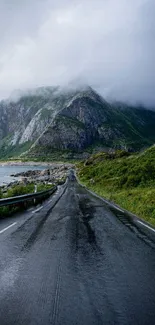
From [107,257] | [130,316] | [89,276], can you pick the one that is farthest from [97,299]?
[107,257]

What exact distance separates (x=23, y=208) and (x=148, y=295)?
1705 centimetres

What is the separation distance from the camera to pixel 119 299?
544 cm

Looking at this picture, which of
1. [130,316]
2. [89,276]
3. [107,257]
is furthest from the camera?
[107,257]

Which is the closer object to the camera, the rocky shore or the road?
the road

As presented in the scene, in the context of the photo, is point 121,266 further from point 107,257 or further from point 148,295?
point 148,295

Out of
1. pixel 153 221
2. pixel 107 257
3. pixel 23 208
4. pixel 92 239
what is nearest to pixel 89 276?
pixel 107 257

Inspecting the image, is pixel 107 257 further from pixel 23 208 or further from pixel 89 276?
pixel 23 208

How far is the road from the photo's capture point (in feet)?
15.8

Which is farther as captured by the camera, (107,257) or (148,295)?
(107,257)

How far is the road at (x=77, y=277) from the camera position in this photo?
4824mm

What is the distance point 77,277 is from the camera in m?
6.59

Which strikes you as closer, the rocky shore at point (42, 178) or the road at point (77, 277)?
the road at point (77, 277)

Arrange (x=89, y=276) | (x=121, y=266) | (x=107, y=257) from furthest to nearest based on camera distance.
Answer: (x=107, y=257)
(x=121, y=266)
(x=89, y=276)

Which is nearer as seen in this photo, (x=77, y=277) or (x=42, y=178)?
(x=77, y=277)
